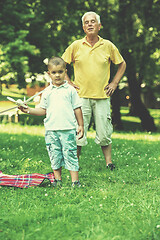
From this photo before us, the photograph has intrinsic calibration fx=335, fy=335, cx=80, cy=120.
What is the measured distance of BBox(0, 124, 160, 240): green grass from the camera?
2.89 meters

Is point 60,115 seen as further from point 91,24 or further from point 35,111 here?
point 91,24

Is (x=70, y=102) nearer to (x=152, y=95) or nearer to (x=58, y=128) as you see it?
(x=58, y=128)

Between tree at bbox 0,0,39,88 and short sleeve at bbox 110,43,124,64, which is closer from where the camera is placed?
short sleeve at bbox 110,43,124,64

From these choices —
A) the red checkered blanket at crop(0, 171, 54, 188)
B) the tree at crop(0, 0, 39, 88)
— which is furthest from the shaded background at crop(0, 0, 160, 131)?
the red checkered blanket at crop(0, 171, 54, 188)

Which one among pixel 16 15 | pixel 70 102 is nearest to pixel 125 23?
pixel 16 15

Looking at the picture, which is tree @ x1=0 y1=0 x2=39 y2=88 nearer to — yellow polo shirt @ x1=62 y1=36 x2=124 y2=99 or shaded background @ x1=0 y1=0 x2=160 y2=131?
shaded background @ x1=0 y1=0 x2=160 y2=131

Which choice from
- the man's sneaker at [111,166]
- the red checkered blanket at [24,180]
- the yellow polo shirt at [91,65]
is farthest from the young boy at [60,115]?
the man's sneaker at [111,166]

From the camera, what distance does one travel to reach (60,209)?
3.39 meters

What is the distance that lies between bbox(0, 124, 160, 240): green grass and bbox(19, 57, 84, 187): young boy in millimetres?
420

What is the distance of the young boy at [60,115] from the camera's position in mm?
4148

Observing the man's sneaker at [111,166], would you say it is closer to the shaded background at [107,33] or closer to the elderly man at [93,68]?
the elderly man at [93,68]

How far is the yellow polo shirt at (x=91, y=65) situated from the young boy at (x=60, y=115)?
0.93 m

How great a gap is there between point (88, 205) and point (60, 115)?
1.17m

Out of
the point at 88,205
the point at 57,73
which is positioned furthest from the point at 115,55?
the point at 88,205
